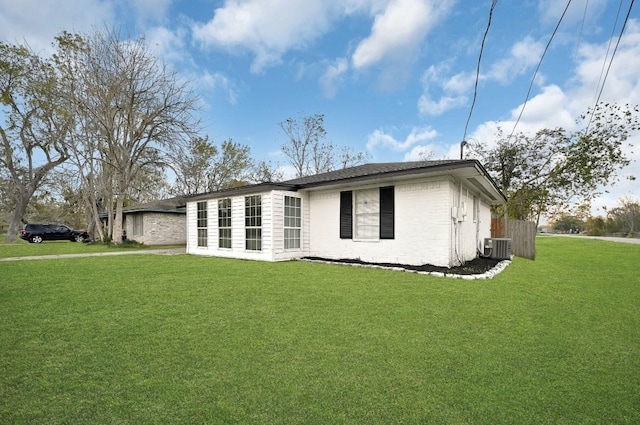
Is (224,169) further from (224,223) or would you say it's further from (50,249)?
(224,223)

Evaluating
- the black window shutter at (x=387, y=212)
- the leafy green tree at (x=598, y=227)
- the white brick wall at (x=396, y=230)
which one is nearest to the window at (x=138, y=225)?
the white brick wall at (x=396, y=230)

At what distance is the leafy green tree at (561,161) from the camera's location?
20.8 m

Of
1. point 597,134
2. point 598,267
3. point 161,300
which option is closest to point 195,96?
point 161,300

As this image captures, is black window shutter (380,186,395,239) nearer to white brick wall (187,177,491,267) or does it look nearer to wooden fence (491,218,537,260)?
white brick wall (187,177,491,267)

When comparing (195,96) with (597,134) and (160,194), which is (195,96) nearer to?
(160,194)

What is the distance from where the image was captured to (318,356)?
2.89m

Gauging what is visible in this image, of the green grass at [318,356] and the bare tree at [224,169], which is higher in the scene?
the bare tree at [224,169]

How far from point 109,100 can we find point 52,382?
19.0 metres

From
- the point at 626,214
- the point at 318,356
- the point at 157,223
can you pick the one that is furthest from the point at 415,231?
the point at 626,214

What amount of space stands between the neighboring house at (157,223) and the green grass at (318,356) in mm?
15009

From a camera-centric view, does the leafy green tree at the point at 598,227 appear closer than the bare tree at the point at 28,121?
No

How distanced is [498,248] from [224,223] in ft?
33.0

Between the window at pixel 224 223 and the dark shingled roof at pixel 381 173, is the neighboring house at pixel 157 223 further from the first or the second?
the window at pixel 224 223

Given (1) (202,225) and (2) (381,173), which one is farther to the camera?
(1) (202,225)
